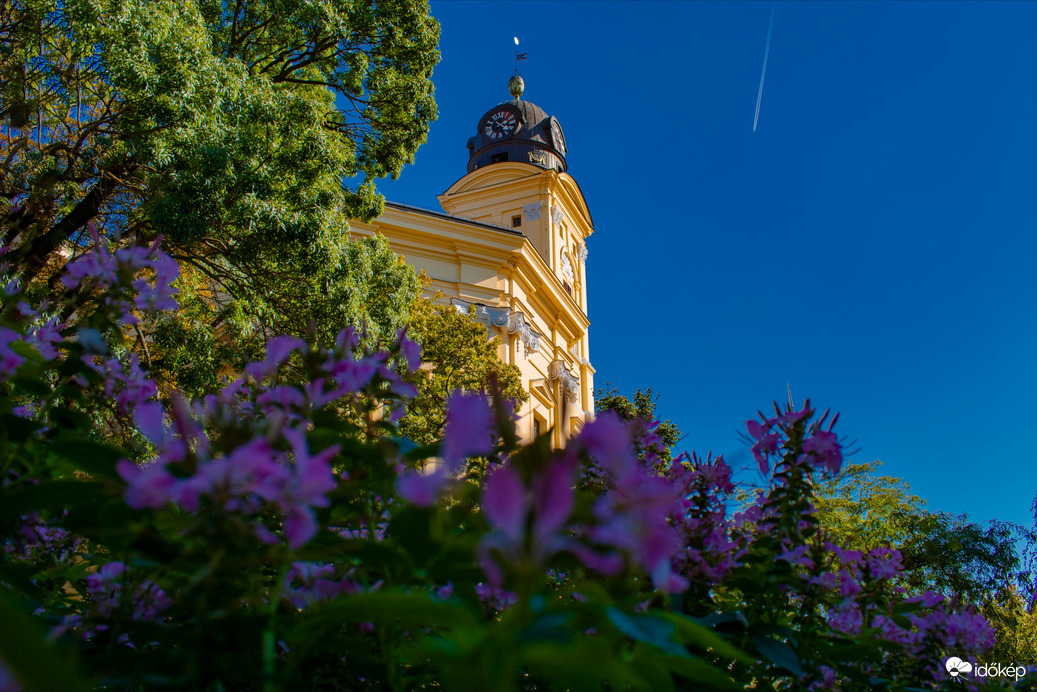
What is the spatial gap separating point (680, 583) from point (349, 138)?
9.12 meters

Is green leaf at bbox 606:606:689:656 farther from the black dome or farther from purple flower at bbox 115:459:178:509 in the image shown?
the black dome

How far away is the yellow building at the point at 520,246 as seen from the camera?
17281 mm

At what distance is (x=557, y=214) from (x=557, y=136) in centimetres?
705

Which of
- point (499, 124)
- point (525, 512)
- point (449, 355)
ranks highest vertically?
point (499, 124)

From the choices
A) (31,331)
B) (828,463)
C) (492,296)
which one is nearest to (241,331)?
(31,331)

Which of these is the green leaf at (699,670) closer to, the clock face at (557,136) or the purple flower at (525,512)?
the purple flower at (525,512)

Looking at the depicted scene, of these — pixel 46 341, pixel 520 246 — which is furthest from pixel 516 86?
pixel 46 341

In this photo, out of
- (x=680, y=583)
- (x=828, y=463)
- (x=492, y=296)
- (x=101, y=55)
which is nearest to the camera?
(x=680, y=583)

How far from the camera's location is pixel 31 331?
1.59 meters

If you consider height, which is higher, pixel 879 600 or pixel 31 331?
pixel 31 331

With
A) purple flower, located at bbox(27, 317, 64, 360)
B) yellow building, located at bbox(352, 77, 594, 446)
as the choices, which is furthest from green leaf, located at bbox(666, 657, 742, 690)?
yellow building, located at bbox(352, 77, 594, 446)

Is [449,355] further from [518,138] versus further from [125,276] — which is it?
[518,138]

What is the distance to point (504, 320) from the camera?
17.6 meters

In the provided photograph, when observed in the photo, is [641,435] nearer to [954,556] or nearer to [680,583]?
[680,583]
